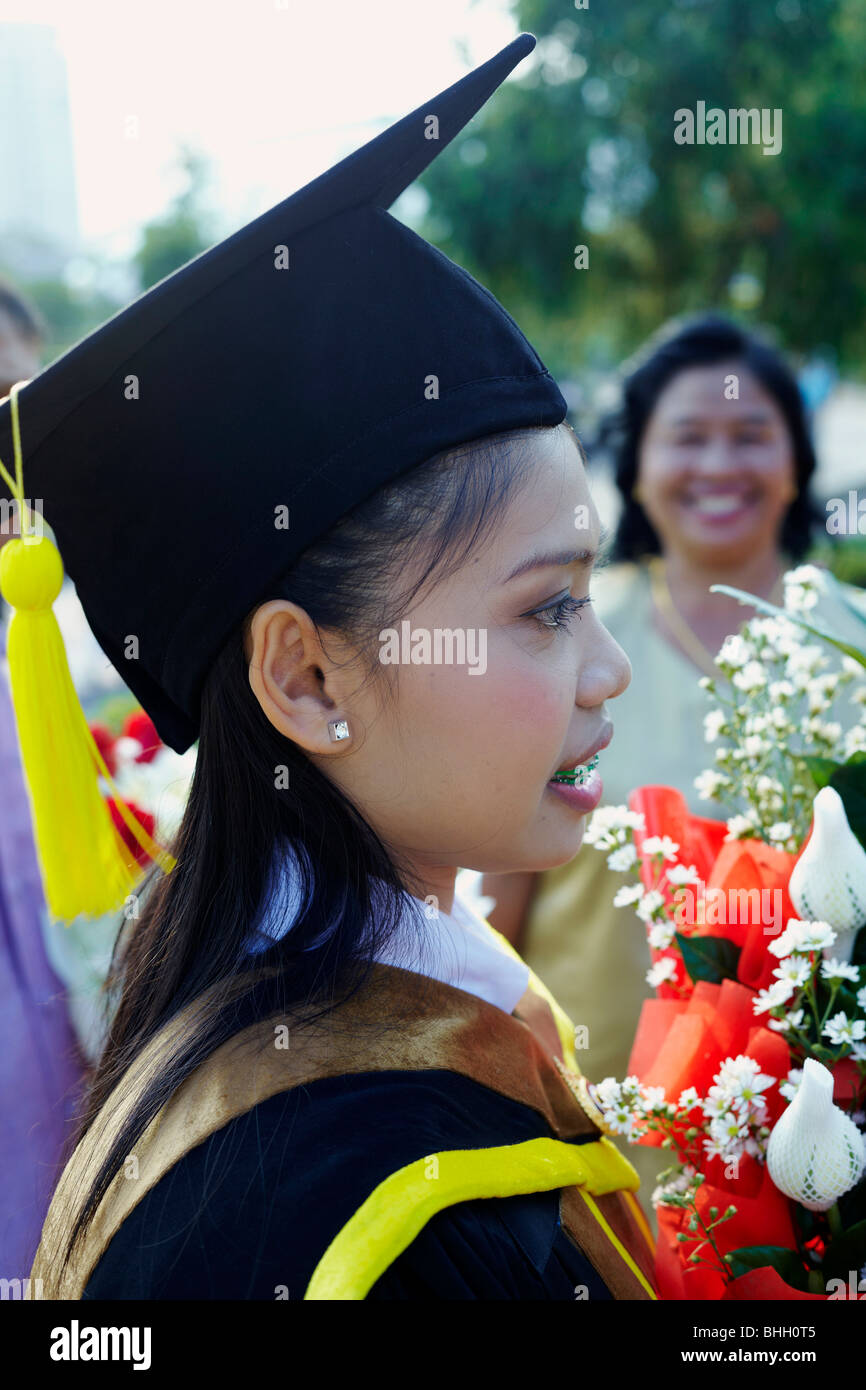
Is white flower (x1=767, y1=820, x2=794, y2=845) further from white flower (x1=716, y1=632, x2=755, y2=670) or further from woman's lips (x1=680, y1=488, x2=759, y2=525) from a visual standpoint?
woman's lips (x1=680, y1=488, x2=759, y2=525)

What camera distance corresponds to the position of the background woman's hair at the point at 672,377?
3330mm

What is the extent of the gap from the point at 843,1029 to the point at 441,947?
0.43 meters

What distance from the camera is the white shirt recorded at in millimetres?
1223

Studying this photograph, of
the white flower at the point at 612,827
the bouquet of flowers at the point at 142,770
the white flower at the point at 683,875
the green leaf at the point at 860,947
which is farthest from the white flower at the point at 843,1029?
the bouquet of flowers at the point at 142,770

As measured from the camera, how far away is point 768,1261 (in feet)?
3.73

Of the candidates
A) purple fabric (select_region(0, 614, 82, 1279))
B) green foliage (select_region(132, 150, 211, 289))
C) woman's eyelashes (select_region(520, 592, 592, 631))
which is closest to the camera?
woman's eyelashes (select_region(520, 592, 592, 631))

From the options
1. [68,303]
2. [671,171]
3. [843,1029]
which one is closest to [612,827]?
[843,1029]

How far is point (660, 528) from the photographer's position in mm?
3385

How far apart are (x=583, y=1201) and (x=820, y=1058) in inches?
11.4

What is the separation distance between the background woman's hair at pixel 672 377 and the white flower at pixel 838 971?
249 centimetres

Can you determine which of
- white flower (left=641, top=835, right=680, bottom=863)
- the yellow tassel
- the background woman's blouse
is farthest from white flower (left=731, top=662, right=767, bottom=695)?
the background woman's blouse
